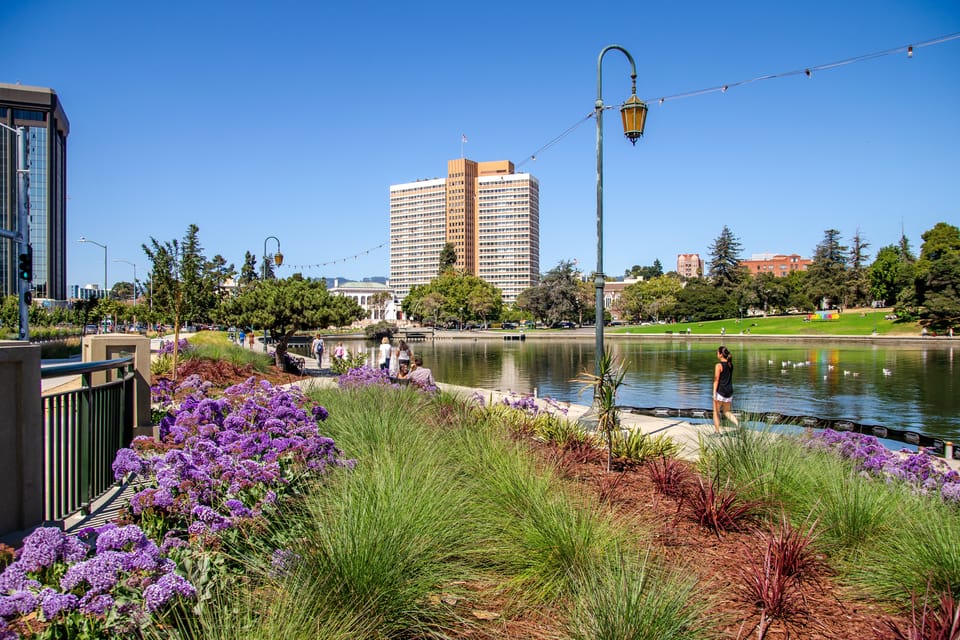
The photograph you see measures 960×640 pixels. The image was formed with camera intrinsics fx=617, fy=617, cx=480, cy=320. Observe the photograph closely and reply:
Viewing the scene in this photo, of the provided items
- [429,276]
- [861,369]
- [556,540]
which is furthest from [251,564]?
[429,276]

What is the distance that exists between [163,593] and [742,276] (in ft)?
379

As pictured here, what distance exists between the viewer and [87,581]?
254 centimetres

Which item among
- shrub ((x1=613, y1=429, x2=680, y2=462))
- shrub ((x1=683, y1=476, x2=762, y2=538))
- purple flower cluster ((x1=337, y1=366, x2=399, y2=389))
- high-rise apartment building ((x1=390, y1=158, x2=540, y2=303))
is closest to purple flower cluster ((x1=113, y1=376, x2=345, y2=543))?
shrub ((x1=683, y1=476, x2=762, y2=538))

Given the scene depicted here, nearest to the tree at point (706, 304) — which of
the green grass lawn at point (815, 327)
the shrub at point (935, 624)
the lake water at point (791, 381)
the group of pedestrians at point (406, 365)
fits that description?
the green grass lawn at point (815, 327)

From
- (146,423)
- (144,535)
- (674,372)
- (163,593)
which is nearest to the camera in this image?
(163,593)

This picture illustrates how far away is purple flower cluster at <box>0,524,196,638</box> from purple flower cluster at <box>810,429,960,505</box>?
5.44 meters

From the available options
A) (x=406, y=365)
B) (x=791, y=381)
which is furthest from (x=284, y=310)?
(x=791, y=381)

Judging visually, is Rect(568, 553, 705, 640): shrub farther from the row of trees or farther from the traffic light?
the row of trees

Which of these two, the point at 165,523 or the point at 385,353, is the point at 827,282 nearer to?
the point at 385,353

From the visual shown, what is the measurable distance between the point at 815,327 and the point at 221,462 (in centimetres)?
8194

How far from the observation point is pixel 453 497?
13.5 ft

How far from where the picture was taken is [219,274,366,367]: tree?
24156mm

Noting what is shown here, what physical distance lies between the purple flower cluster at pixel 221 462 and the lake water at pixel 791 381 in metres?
9.27

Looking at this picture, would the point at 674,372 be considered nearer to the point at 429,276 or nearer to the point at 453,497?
the point at 453,497
